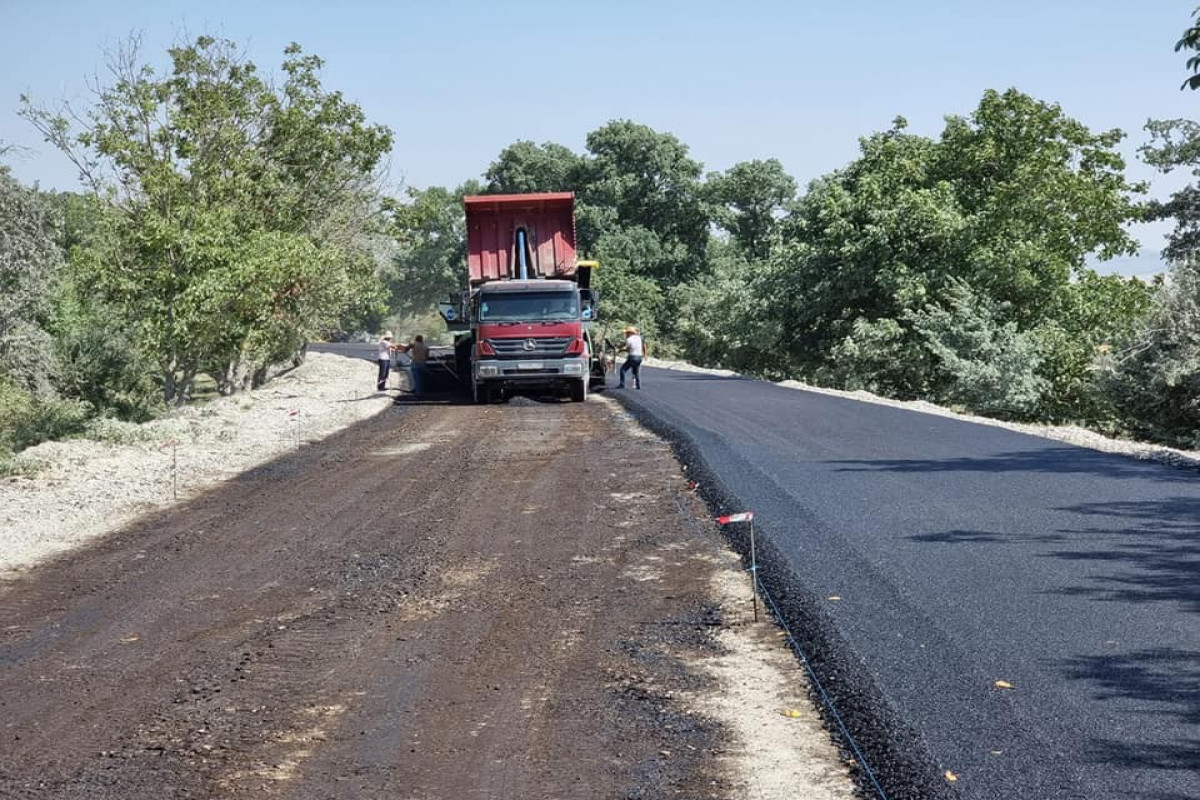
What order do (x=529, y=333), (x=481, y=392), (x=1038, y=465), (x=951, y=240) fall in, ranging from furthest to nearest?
1. (x=951, y=240)
2. (x=481, y=392)
3. (x=529, y=333)
4. (x=1038, y=465)

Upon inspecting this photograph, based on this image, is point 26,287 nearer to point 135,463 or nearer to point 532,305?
point 532,305

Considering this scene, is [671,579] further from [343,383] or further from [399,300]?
[399,300]

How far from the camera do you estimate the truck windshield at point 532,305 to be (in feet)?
84.6

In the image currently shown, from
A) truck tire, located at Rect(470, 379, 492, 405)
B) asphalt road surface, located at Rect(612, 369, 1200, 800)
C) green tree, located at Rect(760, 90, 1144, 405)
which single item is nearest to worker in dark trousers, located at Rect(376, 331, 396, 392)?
truck tire, located at Rect(470, 379, 492, 405)

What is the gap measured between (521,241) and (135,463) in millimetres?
11870

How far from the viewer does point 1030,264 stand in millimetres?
32844

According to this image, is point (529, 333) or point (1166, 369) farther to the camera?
point (529, 333)

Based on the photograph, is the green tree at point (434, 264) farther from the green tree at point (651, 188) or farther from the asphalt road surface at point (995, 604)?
the asphalt road surface at point (995, 604)

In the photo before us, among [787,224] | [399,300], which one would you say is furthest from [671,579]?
[399,300]

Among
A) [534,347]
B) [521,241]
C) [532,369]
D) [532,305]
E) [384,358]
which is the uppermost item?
[521,241]

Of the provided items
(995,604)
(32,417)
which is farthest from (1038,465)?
(32,417)

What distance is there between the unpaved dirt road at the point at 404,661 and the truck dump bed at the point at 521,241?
1441 centimetres

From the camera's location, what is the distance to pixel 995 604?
8414 mm

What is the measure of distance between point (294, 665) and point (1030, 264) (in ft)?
94.1
